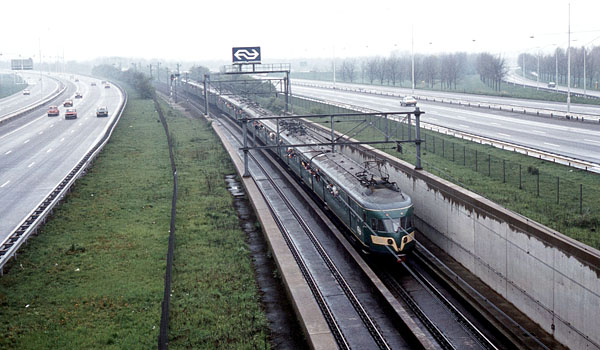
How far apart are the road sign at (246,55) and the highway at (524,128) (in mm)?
18462

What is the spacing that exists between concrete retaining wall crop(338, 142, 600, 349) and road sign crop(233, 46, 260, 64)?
36726 millimetres

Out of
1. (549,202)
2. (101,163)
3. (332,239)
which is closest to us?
(549,202)

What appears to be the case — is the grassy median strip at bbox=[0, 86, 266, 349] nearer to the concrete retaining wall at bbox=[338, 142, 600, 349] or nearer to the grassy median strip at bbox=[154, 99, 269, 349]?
the grassy median strip at bbox=[154, 99, 269, 349]

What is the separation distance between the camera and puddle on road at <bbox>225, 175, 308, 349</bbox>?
1828cm

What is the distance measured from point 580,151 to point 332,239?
18.5m

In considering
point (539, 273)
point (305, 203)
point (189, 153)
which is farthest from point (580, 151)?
point (189, 153)

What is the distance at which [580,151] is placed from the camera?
3759cm

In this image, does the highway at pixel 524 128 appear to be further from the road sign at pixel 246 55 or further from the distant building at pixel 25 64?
the distant building at pixel 25 64

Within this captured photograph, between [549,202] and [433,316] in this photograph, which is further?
[549,202]

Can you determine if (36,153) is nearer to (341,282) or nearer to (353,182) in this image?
(353,182)

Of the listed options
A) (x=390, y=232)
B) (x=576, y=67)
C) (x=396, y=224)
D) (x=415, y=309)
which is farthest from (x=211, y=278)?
(x=576, y=67)

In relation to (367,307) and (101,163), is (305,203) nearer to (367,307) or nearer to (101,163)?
(367,307)

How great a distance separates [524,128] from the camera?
5019 centimetres

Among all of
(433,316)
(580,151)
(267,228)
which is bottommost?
(433,316)
